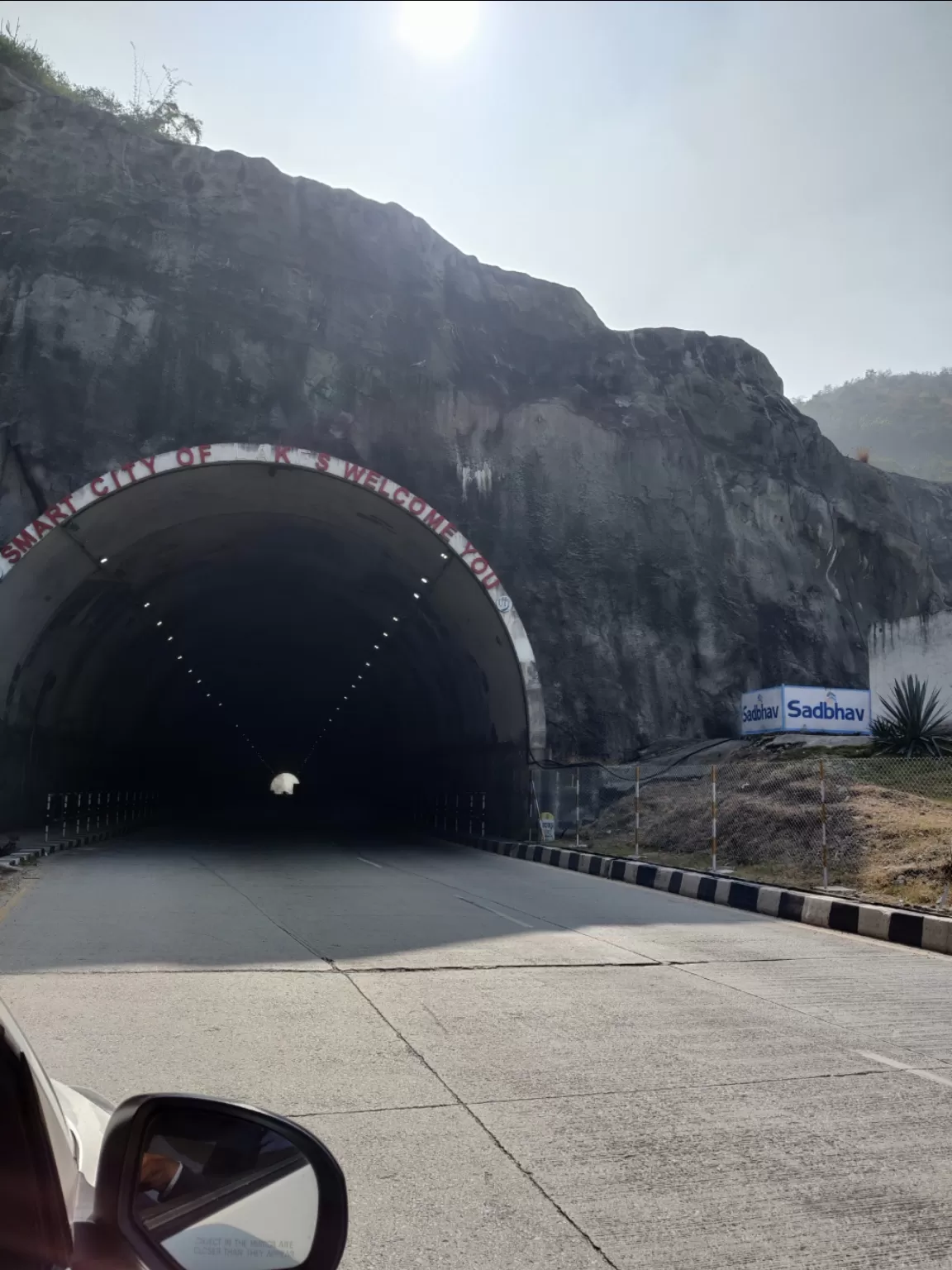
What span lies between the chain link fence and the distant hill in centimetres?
8122

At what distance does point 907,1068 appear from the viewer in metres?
5.46

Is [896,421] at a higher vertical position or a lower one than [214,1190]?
higher

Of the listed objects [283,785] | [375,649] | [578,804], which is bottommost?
[283,785]

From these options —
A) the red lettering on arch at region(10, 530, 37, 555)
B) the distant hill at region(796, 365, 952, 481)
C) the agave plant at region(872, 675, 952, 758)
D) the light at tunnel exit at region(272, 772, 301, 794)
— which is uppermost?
the distant hill at region(796, 365, 952, 481)

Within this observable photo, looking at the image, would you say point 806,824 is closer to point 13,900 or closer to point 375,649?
point 13,900

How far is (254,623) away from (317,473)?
14.6 metres

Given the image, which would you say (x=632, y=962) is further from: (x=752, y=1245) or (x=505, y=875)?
(x=505, y=875)

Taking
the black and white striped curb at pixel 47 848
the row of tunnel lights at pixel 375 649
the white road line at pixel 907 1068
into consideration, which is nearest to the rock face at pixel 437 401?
the row of tunnel lights at pixel 375 649

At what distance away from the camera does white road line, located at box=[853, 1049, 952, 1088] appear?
5.26 meters

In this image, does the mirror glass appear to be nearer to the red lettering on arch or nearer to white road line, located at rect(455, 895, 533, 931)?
white road line, located at rect(455, 895, 533, 931)

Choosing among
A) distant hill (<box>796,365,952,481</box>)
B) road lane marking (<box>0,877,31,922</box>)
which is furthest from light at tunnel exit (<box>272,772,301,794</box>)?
road lane marking (<box>0,877,31,922</box>)

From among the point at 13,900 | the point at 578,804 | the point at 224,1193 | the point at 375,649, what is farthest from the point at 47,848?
the point at 224,1193

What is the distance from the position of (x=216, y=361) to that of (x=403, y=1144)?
79.3ft

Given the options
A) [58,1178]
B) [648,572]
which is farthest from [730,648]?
[58,1178]
